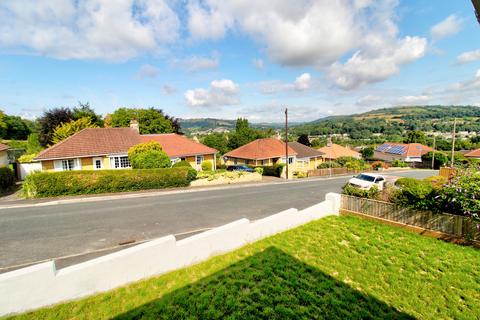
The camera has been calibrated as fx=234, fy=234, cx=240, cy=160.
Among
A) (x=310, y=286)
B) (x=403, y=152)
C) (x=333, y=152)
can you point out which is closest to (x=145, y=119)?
(x=333, y=152)

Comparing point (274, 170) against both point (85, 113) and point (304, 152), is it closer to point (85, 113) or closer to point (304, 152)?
point (304, 152)

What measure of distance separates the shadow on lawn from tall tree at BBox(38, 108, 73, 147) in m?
37.1

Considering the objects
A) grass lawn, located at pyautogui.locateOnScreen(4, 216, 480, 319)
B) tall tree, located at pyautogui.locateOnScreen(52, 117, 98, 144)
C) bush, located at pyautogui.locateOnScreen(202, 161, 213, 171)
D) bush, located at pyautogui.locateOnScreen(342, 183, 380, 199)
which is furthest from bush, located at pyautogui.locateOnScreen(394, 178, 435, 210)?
tall tree, located at pyautogui.locateOnScreen(52, 117, 98, 144)

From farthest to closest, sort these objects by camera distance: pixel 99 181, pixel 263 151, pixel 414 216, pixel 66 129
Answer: pixel 263 151, pixel 66 129, pixel 99 181, pixel 414 216

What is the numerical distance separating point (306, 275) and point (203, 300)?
2865 millimetres

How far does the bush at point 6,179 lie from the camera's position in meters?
17.6

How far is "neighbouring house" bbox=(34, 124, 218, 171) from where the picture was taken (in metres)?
21.1

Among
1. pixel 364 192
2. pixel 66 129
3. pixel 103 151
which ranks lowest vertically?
pixel 364 192

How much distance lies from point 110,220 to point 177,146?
1876 centimetres

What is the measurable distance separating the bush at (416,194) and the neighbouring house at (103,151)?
852 inches

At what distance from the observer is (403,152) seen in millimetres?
64375

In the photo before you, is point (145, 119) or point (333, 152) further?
point (333, 152)

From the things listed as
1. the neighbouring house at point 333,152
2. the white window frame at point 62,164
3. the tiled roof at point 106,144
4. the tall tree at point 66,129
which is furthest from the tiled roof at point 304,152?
the tall tree at point 66,129

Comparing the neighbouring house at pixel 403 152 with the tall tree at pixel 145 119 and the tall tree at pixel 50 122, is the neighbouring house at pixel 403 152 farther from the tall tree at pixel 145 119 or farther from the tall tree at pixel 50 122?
the tall tree at pixel 50 122
